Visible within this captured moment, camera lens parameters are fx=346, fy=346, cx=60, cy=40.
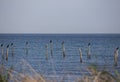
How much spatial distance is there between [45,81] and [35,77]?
12.2 inches

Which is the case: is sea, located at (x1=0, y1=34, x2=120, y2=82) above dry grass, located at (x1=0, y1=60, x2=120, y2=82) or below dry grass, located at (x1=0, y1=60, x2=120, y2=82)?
below

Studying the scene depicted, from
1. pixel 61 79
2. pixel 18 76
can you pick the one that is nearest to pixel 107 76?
pixel 61 79

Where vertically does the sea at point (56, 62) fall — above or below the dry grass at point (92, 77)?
below

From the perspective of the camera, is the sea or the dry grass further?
the sea

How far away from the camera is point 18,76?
5.97m

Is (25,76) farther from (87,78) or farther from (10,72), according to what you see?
(87,78)

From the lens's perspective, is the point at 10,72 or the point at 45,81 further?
the point at 10,72

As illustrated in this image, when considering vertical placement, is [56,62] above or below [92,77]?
below

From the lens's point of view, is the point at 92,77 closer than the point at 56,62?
Yes

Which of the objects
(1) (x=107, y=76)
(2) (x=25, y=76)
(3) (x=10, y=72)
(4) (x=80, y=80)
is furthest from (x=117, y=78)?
(3) (x=10, y=72)

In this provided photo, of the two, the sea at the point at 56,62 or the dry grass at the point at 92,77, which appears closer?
the dry grass at the point at 92,77

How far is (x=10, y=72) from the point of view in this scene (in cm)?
597

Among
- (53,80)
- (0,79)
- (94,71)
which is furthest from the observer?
(0,79)

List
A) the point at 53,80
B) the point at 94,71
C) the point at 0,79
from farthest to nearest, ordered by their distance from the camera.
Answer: the point at 0,79
the point at 53,80
the point at 94,71
